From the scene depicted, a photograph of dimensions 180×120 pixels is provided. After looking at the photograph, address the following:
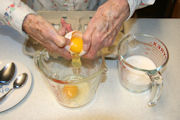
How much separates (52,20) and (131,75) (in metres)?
0.53

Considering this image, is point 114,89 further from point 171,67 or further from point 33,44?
point 33,44

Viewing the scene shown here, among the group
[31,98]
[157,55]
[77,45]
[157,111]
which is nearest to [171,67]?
[157,55]

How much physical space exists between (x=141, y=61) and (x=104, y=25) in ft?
0.79

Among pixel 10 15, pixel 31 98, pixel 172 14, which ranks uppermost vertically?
pixel 10 15

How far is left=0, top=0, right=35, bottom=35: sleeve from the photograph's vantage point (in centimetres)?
69

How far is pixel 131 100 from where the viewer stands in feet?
2.39

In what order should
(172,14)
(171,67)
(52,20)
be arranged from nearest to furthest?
1. (171,67)
2. (52,20)
3. (172,14)

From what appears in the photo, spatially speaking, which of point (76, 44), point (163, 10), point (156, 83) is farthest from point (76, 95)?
point (163, 10)

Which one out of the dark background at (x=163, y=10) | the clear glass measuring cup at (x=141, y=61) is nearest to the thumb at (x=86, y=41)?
the clear glass measuring cup at (x=141, y=61)

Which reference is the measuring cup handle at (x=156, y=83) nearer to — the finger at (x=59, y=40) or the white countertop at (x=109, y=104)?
the white countertop at (x=109, y=104)

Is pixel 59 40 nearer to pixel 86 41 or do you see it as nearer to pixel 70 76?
pixel 86 41

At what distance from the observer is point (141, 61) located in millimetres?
771

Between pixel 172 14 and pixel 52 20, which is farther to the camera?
pixel 172 14

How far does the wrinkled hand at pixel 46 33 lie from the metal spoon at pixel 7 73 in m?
0.19
